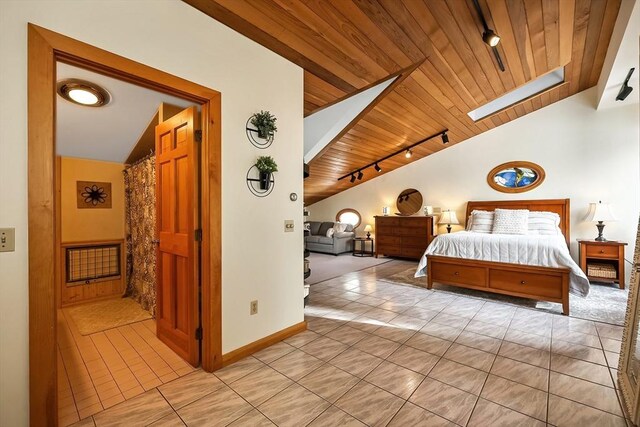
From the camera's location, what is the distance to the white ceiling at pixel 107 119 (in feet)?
8.13

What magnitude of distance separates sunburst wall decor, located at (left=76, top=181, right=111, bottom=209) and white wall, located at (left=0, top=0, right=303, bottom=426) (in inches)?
110

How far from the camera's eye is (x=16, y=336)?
1303 millimetres

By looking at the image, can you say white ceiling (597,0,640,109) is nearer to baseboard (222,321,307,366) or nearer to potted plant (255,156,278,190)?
potted plant (255,156,278,190)

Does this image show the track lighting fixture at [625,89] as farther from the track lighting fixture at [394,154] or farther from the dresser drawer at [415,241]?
the dresser drawer at [415,241]

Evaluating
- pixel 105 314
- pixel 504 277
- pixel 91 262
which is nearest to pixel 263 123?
pixel 105 314

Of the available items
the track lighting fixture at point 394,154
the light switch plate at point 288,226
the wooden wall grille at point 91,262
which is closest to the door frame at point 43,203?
the light switch plate at point 288,226

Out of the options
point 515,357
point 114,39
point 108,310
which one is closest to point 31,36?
point 114,39

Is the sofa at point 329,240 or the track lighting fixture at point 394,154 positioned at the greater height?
the track lighting fixture at point 394,154

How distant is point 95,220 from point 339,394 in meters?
3.84

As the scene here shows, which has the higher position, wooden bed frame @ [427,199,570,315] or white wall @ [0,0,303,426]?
white wall @ [0,0,303,426]

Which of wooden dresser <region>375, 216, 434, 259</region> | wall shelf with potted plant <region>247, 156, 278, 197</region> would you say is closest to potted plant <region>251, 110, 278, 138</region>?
wall shelf with potted plant <region>247, 156, 278, 197</region>

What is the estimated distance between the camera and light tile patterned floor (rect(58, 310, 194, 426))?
1771 millimetres

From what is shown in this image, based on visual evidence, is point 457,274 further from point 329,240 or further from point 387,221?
point 329,240

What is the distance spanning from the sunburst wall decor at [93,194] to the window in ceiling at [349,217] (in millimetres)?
5591
